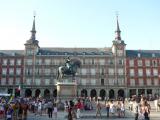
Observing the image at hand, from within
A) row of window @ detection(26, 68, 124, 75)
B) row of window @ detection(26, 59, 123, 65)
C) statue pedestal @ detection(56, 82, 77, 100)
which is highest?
row of window @ detection(26, 59, 123, 65)

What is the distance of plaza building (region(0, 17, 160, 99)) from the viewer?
256ft

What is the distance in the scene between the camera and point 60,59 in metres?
79.5

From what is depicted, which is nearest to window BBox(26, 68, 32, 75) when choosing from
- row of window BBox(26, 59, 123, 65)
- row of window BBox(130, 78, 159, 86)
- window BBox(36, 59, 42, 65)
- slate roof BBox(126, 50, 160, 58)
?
row of window BBox(26, 59, 123, 65)

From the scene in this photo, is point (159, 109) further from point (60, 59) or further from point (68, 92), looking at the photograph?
point (60, 59)

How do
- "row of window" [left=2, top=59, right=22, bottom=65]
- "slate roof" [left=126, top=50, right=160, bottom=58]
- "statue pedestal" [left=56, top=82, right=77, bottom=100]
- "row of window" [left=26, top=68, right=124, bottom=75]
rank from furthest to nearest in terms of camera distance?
"slate roof" [left=126, top=50, right=160, bottom=58] < "row of window" [left=2, top=59, right=22, bottom=65] < "row of window" [left=26, top=68, right=124, bottom=75] < "statue pedestal" [left=56, top=82, right=77, bottom=100]

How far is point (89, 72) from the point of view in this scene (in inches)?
3132

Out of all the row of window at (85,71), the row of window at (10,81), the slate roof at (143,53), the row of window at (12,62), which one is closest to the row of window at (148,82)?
the row of window at (85,71)

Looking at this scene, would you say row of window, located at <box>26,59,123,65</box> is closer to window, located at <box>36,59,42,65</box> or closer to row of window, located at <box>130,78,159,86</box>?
window, located at <box>36,59,42,65</box>

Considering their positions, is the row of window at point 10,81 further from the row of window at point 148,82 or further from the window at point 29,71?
the row of window at point 148,82

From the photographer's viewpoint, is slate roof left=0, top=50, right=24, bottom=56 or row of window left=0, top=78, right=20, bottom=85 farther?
slate roof left=0, top=50, right=24, bottom=56

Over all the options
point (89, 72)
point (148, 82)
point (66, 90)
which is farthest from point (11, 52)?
point (66, 90)

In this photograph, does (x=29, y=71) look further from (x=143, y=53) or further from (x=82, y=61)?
(x=143, y=53)

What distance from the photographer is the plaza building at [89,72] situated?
78.0 metres

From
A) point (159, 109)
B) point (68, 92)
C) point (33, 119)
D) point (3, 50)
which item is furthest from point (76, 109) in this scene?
point (3, 50)
